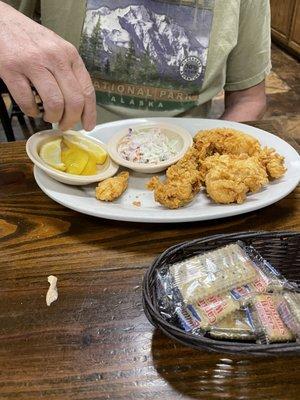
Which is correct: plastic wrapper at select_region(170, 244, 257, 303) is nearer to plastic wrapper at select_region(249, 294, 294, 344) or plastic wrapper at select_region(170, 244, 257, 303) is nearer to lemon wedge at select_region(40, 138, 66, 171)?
plastic wrapper at select_region(249, 294, 294, 344)

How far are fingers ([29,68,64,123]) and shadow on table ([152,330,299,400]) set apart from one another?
0.55 meters

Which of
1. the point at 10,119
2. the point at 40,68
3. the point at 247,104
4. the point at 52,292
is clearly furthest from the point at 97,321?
the point at 10,119

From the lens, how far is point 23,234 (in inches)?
36.4

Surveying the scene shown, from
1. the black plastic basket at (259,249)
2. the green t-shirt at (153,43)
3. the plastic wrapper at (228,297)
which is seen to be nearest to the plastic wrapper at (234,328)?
the plastic wrapper at (228,297)

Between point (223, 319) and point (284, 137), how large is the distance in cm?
80

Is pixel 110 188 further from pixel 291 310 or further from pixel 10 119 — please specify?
pixel 10 119

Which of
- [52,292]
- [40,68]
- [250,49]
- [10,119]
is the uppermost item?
[40,68]

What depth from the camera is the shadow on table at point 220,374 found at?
601 millimetres

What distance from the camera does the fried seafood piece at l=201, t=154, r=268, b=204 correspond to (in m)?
0.94

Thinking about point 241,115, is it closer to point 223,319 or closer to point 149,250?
point 149,250

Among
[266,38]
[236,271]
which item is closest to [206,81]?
[266,38]

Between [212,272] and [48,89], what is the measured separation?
1.71 ft

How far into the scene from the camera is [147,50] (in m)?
1.35

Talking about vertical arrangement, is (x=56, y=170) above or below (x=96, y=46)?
below
